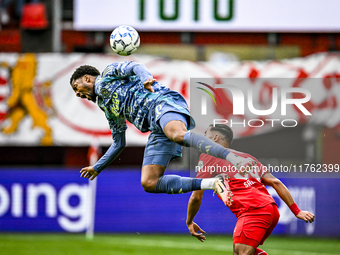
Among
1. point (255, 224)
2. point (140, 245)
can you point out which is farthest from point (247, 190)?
point (140, 245)

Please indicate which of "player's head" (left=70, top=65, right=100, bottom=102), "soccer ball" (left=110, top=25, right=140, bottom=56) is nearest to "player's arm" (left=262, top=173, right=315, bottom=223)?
"soccer ball" (left=110, top=25, right=140, bottom=56)

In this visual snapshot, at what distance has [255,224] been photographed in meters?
5.20

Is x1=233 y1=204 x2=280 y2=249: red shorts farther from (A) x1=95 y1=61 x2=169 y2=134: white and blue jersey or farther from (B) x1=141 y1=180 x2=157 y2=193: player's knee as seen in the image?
(A) x1=95 y1=61 x2=169 y2=134: white and blue jersey

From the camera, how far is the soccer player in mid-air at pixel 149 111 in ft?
17.5

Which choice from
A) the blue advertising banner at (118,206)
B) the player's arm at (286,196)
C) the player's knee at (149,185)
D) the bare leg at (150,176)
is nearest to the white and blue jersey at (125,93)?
the bare leg at (150,176)

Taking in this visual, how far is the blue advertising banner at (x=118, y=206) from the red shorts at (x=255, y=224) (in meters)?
5.49

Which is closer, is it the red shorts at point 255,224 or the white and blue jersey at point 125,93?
the red shorts at point 255,224

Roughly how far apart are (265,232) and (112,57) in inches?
324

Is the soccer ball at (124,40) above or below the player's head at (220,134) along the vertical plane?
above

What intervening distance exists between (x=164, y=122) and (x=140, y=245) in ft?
17.1

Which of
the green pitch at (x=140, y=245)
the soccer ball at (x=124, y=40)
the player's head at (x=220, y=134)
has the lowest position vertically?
the green pitch at (x=140, y=245)

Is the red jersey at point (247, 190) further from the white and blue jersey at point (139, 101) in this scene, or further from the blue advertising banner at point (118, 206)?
the blue advertising banner at point (118, 206)

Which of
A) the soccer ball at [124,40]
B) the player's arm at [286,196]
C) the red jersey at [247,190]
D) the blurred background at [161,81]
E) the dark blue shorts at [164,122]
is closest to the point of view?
the player's arm at [286,196]

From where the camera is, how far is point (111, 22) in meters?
13.6
